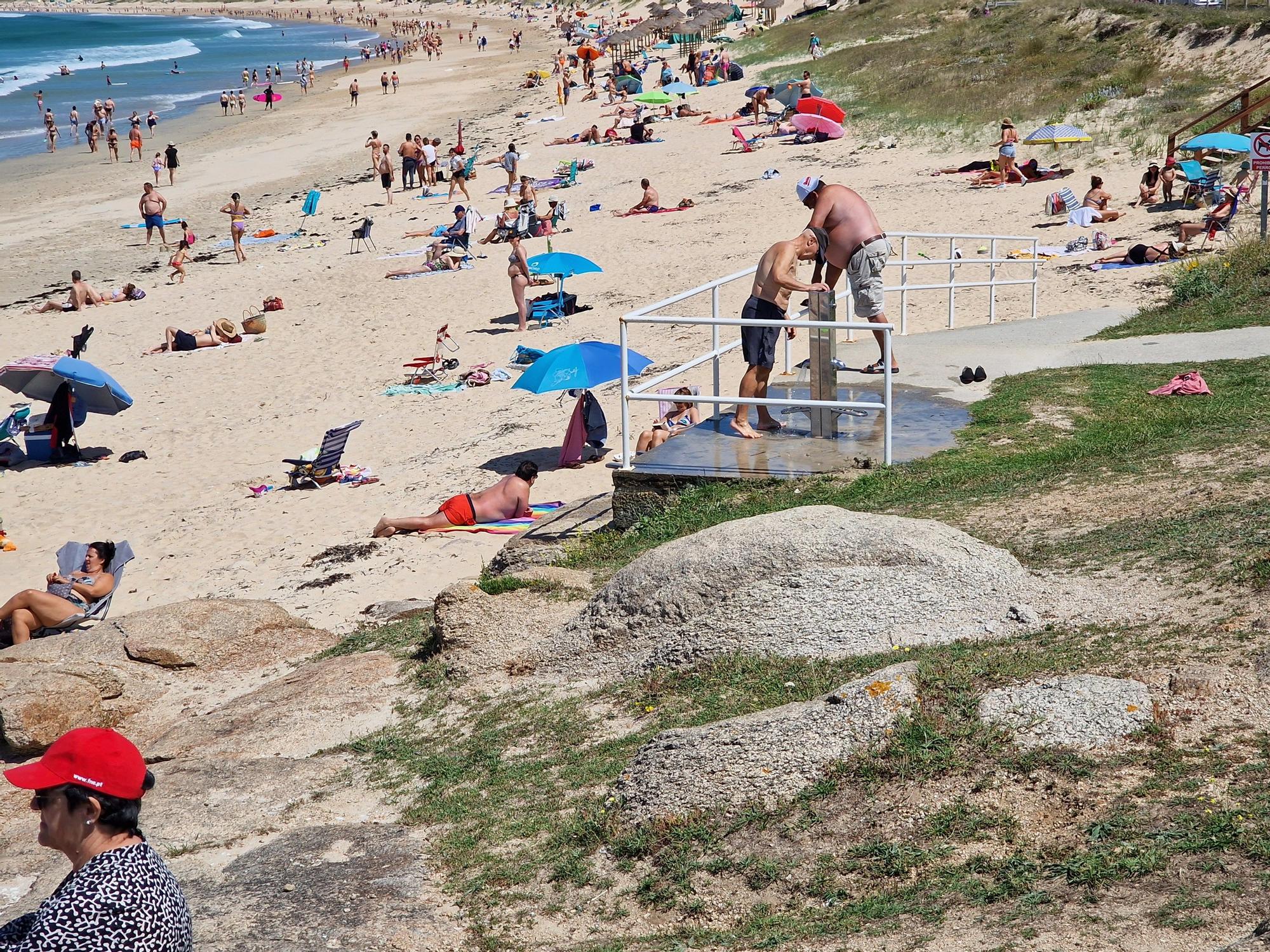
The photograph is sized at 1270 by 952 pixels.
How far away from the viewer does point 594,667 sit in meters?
6.12

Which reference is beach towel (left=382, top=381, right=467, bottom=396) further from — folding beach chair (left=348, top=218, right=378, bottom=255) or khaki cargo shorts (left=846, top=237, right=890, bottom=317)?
folding beach chair (left=348, top=218, right=378, bottom=255)

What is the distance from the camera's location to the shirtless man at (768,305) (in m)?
8.41

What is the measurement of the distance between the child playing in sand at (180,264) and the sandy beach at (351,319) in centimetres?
33

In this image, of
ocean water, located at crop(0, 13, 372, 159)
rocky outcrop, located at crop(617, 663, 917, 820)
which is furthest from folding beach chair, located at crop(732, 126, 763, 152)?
rocky outcrop, located at crop(617, 663, 917, 820)

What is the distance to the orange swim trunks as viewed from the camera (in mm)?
10922

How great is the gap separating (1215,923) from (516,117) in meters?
38.9

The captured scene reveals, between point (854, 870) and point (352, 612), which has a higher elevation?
point (854, 870)

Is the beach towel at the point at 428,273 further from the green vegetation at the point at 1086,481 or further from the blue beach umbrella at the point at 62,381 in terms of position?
the green vegetation at the point at 1086,481

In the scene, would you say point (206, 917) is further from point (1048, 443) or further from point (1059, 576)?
point (1048, 443)

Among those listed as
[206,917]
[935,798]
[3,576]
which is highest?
[935,798]

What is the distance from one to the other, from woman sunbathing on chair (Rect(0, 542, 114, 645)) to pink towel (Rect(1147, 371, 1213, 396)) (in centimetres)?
800

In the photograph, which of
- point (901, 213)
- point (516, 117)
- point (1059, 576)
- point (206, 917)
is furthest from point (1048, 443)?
point (516, 117)

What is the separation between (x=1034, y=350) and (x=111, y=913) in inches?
382

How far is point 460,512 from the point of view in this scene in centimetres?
1094
